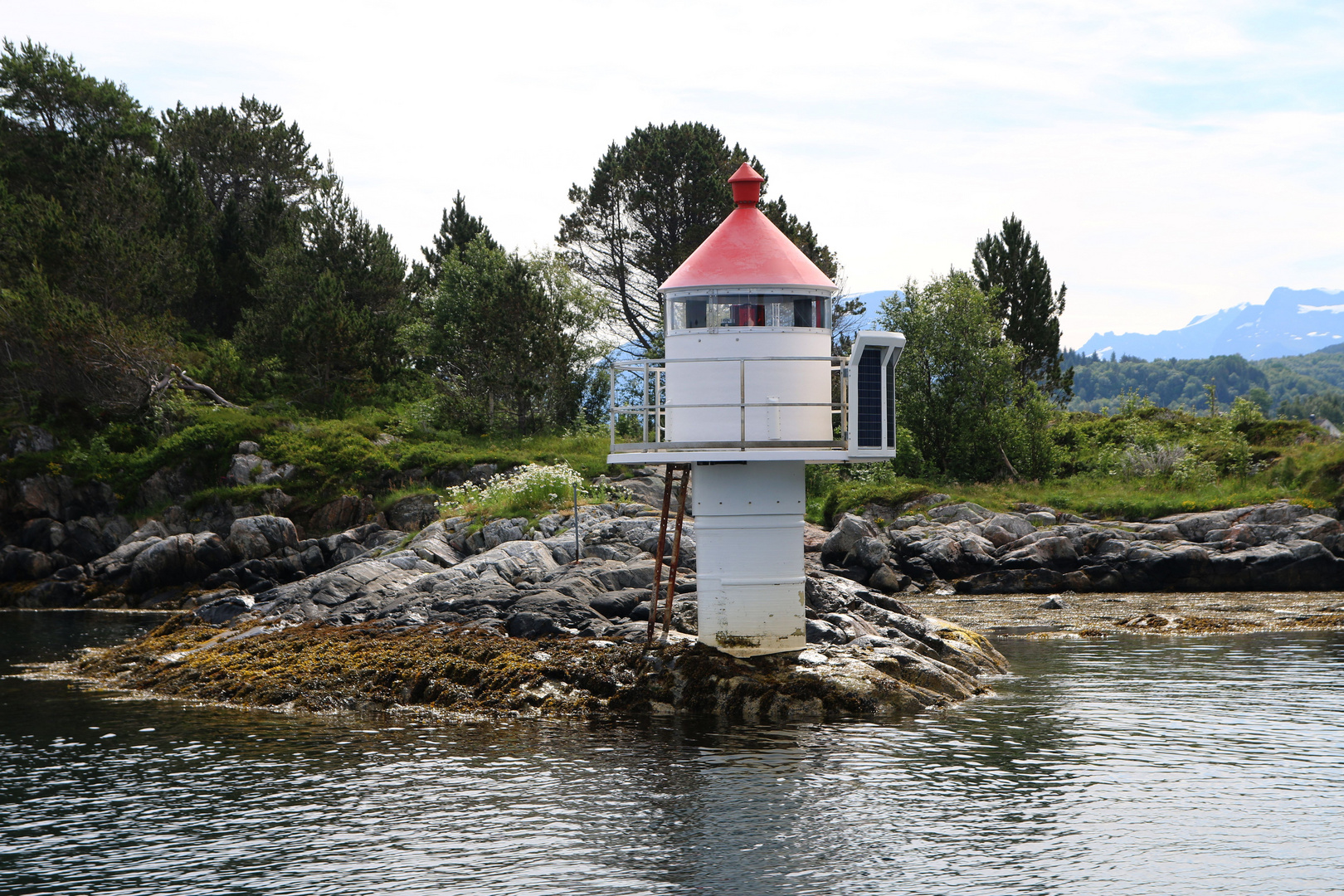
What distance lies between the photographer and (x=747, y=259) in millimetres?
20281

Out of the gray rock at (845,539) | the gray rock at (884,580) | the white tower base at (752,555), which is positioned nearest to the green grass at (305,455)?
the gray rock at (845,539)

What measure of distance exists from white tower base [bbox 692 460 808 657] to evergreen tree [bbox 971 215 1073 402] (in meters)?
48.5

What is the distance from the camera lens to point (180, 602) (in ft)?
127

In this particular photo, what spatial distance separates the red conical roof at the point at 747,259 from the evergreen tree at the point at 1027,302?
1857 inches

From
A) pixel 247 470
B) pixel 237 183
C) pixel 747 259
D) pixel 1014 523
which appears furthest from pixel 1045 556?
pixel 237 183

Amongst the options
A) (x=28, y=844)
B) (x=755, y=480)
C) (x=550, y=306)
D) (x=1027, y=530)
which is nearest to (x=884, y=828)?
(x=755, y=480)

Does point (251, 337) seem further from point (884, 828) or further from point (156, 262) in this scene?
point (884, 828)

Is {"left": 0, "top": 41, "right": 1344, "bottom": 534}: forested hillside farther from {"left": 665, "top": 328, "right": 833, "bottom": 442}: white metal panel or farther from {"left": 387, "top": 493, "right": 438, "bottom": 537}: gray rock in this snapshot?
{"left": 665, "top": 328, "right": 833, "bottom": 442}: white metal panel

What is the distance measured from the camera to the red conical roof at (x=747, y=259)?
65.7 ft

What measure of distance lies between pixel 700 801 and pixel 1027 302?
5613 cm

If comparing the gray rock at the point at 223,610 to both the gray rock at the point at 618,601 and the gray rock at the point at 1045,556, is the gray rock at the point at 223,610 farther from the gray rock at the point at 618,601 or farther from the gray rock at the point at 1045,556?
the gray rock at the point at 1045,556

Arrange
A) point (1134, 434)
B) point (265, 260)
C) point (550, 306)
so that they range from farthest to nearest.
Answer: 1. point (265, 260)
2. point (1134, 434)
3. point (550, 306)

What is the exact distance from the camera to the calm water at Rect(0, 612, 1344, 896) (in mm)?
12430

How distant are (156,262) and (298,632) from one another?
3698 centimetres
